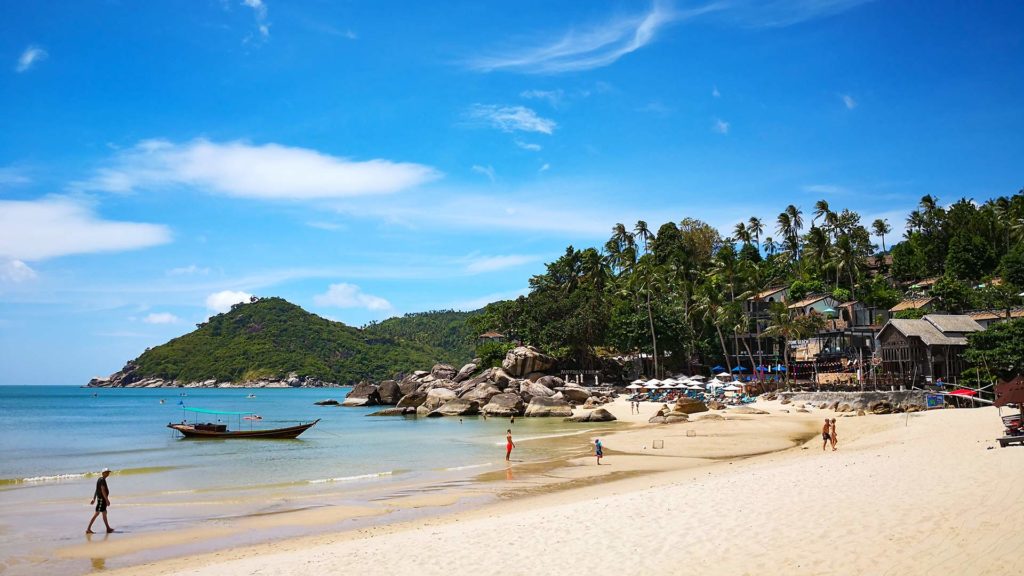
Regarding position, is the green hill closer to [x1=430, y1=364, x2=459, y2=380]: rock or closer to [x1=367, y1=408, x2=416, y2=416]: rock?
[x1=430, y1=364, x2=459, y2=380]: rock

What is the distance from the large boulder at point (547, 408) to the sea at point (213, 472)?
7.44 ft

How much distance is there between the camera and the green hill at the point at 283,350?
145 metres

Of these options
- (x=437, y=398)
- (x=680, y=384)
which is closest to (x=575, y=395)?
(x=680, y=384)

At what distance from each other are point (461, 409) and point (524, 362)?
10.4 metres

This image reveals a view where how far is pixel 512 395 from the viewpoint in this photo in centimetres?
5759

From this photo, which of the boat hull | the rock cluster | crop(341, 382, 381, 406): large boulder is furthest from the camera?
crop(341, 382, 381, 406): large boulder

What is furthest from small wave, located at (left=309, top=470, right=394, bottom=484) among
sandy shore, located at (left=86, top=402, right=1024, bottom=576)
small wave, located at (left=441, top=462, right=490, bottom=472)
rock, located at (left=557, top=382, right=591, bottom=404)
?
rock, located at (left=557, top=382, right=591, bottom=404)

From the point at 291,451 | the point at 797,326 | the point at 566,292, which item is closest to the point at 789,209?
A: the point at 566,292

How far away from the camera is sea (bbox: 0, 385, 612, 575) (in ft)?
53.2

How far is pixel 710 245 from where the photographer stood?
88.1 metres

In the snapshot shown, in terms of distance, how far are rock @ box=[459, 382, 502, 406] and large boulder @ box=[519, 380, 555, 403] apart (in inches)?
93.4

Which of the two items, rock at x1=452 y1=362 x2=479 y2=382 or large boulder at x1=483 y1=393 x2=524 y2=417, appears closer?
large boulder at x1=483 y1=393 x2=524 y2=417

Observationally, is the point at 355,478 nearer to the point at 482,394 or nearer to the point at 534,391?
the point at 534,391

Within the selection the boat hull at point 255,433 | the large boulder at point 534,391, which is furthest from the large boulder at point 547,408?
the boat hull at point 255,433
